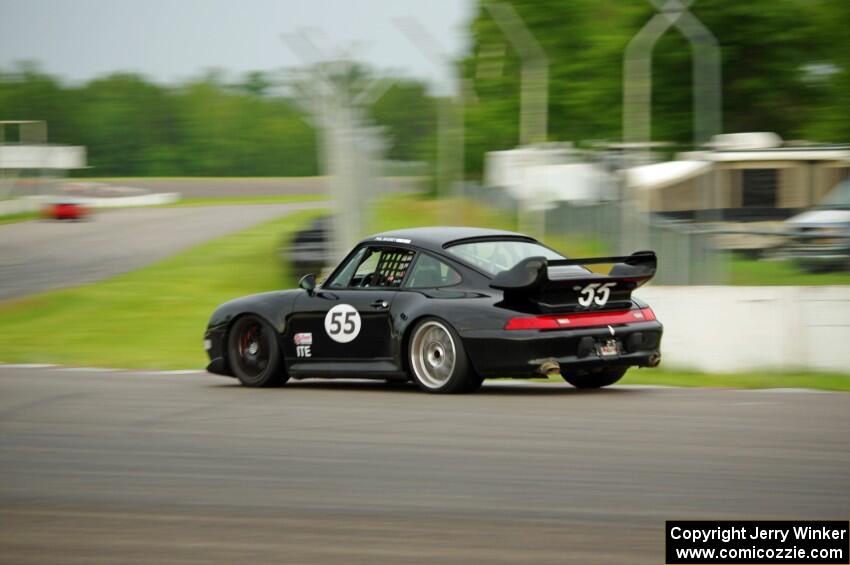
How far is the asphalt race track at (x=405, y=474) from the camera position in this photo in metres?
5.51

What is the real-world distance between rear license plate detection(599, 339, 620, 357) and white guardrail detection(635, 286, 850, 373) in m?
2.88

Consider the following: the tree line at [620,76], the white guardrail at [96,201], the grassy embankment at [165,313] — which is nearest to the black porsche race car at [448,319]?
the grassy embankment at [165,313]

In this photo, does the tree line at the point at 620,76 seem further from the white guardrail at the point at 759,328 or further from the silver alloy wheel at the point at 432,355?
the silver alloy wheel at the point at 432,355

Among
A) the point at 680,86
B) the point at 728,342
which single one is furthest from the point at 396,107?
the point at 728,342

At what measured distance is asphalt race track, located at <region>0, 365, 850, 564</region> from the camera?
5.51 m

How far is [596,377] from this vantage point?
11547 mm

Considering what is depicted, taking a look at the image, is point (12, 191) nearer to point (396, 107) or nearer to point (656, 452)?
point (396, 107)

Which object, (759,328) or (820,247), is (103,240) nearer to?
(820,247)

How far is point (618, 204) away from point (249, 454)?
34.7ft

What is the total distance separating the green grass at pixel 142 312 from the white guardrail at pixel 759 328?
18.3 feet

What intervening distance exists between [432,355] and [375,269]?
1.10 meters

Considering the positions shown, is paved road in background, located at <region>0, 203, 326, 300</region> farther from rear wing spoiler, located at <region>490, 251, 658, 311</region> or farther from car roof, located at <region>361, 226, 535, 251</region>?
rear wing spoiler, located at <region>490, 251, 658, 311</region>

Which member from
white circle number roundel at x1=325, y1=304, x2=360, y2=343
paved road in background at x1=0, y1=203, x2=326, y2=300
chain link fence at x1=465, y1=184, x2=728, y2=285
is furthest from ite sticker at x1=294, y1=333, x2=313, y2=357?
paved road in background at x1=0, y1=203, x2=326, y2=300

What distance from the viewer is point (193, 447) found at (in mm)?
8117
